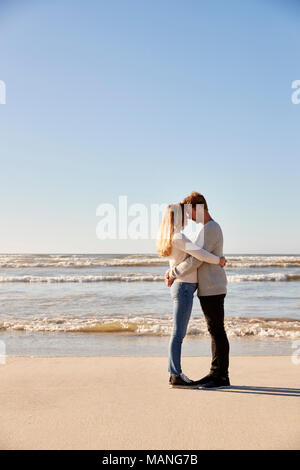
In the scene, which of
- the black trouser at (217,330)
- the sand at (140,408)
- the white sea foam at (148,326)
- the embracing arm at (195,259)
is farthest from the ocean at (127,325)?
the embracing arm at (195,259)

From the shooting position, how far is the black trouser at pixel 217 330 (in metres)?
3.34

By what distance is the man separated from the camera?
3.32 m

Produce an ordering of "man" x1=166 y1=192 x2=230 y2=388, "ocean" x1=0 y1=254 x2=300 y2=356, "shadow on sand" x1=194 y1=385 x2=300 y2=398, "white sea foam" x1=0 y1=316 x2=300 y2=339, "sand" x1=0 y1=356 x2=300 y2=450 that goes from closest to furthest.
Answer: "sand" x1=0 y1=356 x2=300 y2=450 → "shadow on sand" x1=194 y1=385 x2=300 y2=398 → "man" x1=166 y1=192 x2=230 y2=388 → "ocean" x1=0 y1=254 x2=300 y2=356 → "white sea foam" x1=0 y1=316 x2=300 y2=339

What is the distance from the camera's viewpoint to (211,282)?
332 cm

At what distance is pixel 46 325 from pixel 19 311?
172 centimetres

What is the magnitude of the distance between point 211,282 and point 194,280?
0.41 ft

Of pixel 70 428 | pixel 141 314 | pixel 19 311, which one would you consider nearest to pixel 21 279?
pixel 19 311

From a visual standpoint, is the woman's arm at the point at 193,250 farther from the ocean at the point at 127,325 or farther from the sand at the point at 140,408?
the ocean at the point at 127,325

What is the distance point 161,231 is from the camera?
3.39m

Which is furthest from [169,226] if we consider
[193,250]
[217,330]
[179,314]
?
[217,330]

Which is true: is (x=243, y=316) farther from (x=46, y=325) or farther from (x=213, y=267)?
(x=213, y=267)

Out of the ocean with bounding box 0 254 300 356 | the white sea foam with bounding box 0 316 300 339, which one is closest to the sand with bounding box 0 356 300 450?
the ocean with bounding box 0 254 300 356

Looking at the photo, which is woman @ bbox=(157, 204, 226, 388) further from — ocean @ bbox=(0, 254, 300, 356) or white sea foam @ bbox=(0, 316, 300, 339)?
white sea foam @ bbox=(0, 316, 300, 339)

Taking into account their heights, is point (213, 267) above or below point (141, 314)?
above
